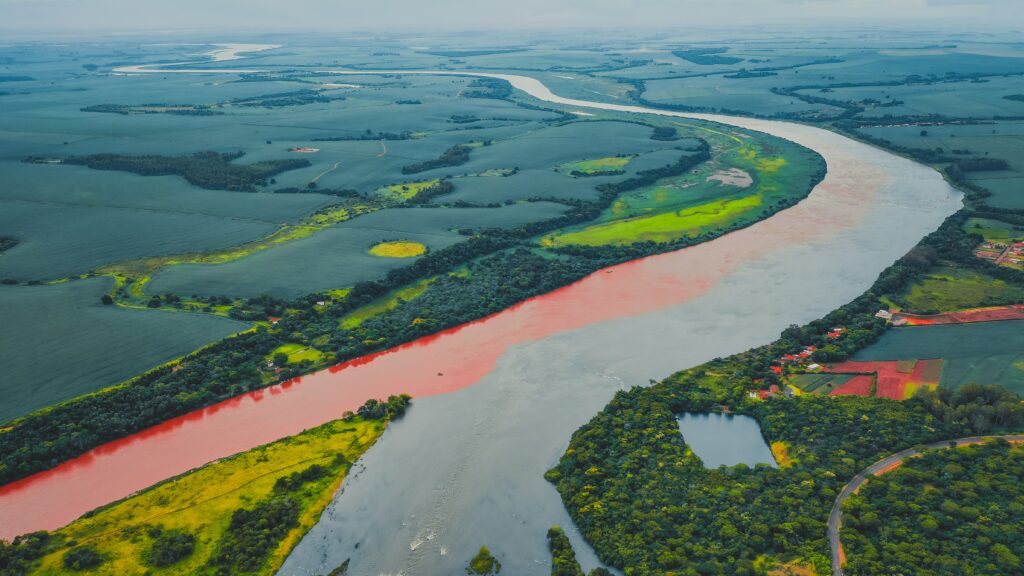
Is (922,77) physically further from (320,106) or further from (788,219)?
(320,106)

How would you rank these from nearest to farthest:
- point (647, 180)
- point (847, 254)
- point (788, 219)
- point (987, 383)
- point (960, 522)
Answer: point (960, 522), point (987, 383), point (847, 254), point (788, 219), point (647, 180)

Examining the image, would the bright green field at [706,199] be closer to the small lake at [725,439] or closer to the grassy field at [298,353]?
the grassy field at [298,353]

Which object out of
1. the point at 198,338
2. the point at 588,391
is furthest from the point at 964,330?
the point at 198,338

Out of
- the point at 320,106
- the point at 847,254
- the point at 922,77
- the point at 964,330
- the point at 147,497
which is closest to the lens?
the point at 147,497

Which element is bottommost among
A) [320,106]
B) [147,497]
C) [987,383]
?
[147,497]

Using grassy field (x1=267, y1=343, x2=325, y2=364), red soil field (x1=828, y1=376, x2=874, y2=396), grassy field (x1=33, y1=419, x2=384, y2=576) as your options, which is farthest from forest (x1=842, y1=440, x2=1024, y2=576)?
grassy field (x1=267, y1=343, x2=325, y2=364)

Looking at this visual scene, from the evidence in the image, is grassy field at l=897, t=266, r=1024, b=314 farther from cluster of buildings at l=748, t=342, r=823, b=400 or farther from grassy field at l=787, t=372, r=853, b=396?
grassy field at l=787, t=372, r=853, b=396

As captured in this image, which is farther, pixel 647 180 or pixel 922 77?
pixel 922 77

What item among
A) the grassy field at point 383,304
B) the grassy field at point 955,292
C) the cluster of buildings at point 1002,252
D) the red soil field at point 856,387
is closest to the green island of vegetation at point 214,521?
the grassy field at point 383,304
